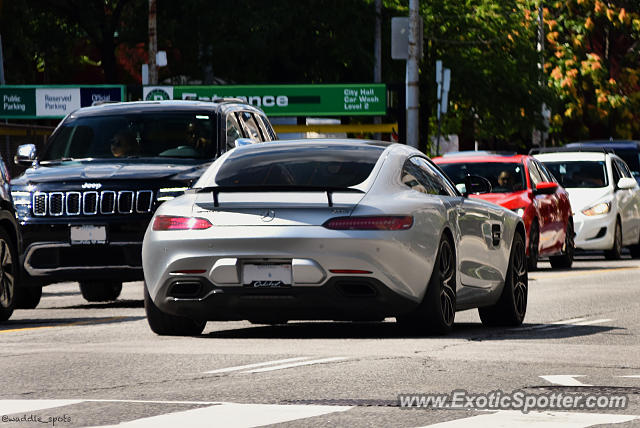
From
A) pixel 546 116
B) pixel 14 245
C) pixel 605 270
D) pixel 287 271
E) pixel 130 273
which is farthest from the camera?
pixel 546 116

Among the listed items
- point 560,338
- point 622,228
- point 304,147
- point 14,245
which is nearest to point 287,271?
point 304,147

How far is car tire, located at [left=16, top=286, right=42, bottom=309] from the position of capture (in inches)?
660

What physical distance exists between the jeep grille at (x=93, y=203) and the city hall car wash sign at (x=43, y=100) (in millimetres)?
21444

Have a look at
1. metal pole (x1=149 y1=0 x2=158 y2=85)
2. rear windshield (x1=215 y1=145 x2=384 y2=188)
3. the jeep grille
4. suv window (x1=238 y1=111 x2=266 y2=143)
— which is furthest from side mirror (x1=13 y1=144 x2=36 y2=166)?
metal pole (x1=149 y1=0 x2=158 y2=85)

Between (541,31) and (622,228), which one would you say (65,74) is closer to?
(541,31)

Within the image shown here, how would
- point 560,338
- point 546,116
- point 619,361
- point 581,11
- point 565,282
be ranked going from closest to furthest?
point 619,361 → point 560,338 → point 565,282 → point 546,116 → point 581,11

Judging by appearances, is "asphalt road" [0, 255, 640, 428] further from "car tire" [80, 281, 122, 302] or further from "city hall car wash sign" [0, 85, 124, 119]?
"city hall car wash sign" [0, 85, 124, 119]

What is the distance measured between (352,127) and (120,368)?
2783 cm

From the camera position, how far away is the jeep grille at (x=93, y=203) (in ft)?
51.8

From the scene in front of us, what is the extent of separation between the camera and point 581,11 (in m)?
62.8

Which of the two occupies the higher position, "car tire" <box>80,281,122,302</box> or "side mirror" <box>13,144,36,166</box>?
"side mirror" <box>13,144,36,166</box>

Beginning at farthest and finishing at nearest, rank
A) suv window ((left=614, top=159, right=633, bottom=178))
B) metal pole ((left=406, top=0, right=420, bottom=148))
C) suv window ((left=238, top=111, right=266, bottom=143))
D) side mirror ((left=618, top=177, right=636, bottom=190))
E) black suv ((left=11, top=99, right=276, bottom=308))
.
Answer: metal pole ((left=406, top=0, right=420, bottom=148)) → suv window ((left=614, top=159, right=633, bottom=178)) → side mirror ((left=618, top=177, right=636, bottom=190)) → suv window ((left=238, top=111, right=266, bottom=143)) → black suv ((left=11, top=99, right=276, bottom=308))

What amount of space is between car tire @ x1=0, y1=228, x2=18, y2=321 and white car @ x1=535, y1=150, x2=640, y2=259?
14.7m

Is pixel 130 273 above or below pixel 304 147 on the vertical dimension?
below
